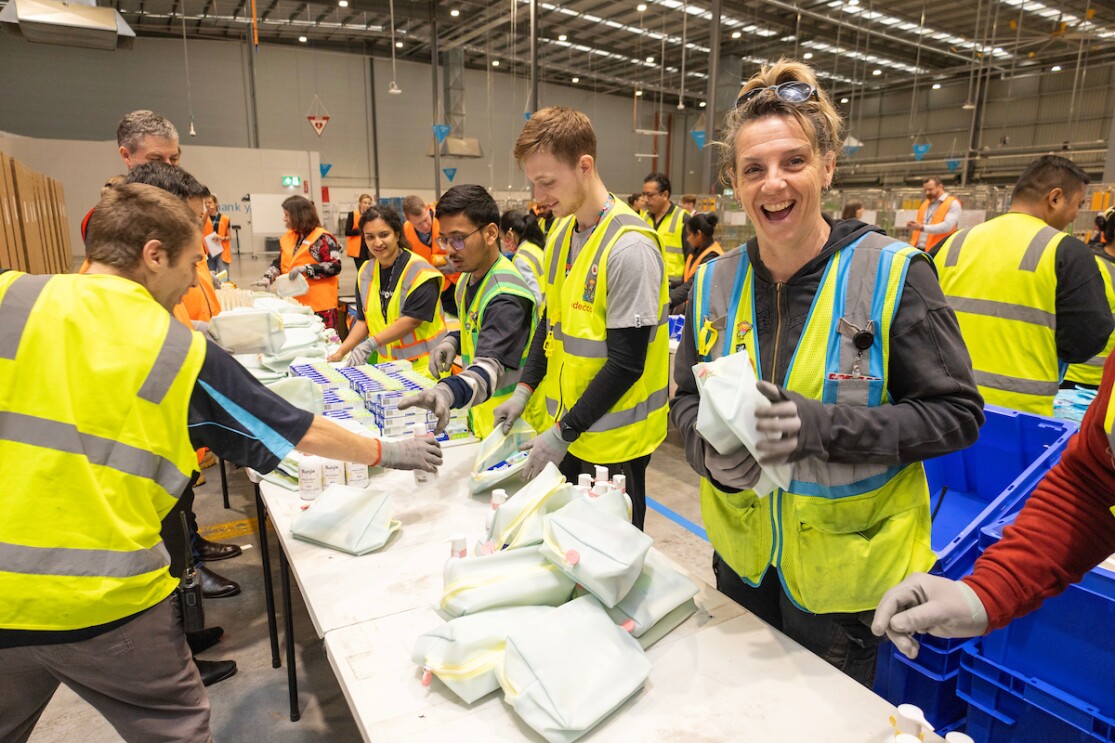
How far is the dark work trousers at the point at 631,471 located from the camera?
Answer: 91.2 inches

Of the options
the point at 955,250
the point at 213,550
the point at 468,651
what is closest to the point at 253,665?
the point at 213,550

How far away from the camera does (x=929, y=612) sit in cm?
106

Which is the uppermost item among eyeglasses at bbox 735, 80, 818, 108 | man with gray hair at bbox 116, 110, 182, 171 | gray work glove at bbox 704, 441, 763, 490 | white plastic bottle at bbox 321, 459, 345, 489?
man with gray hair at bbox 116, 110, 182, 171

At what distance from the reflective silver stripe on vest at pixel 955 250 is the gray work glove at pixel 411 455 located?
238 centimetres

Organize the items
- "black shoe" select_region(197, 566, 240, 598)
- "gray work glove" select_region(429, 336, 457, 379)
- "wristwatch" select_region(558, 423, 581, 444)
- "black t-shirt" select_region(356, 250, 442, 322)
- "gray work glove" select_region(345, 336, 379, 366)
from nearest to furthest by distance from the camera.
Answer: "wristwatch" select_region(558, 423, 581, 444) → "gray work glove" select_region(429, 336, 457, 379) → "black shoe" select_region(197, 566, 240, 598) → "black t-shirt" select_region(356, 250, 442, 322) → "gray work glove" select_region(345, 336, 379, 366)

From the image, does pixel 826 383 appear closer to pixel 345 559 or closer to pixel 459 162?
pixel 345 559

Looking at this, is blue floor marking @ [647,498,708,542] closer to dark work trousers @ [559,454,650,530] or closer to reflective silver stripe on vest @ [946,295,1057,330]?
dark work trousers @ [559,454,650,530]

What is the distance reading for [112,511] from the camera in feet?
4.18

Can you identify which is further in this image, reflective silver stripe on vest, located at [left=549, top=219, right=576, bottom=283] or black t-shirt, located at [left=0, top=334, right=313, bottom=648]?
reflective silver stripe on vest, located at [left=549, top=219, right=576, bottom=283]

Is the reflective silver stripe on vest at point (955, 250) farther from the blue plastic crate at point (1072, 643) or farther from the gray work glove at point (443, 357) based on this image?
the gray work glove at point (443, 357)

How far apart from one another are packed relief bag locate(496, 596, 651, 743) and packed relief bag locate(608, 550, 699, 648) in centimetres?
7

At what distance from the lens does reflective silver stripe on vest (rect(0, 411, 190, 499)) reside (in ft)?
3.97

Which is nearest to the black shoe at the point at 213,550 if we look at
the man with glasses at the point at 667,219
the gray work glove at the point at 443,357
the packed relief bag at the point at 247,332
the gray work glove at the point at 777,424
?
the packed relief bag at the point at 247,332

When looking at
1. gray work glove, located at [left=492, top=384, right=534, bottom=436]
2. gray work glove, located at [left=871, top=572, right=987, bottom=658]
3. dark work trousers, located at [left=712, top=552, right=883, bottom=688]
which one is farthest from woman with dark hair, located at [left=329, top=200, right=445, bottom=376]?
gray work glove, located at [left=871, top=572, right=987, bottom=658]
